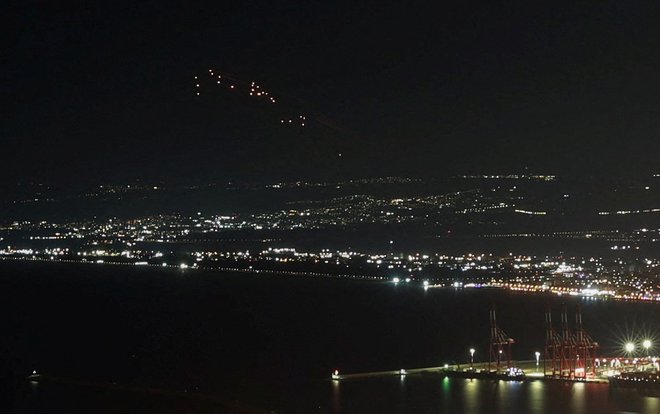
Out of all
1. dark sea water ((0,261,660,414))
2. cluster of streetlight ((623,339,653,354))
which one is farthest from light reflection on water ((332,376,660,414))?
cluster of streetlight ((623,339,653,354))

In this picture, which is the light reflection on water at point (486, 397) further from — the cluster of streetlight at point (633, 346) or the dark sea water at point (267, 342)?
the cluster of streetlight at point (633, 346)

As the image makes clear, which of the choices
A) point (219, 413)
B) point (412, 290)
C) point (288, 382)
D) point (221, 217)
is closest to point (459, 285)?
point (412, 290)

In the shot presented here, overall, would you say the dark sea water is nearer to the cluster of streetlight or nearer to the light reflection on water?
the light reflection on water

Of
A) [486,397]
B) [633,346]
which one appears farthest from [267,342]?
[486,397]

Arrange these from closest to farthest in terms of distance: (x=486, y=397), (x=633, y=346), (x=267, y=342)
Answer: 1. (x=486, y=397)
2. (x=633, y=346)
3. (x=267, y=342)

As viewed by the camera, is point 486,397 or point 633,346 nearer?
point 486,397

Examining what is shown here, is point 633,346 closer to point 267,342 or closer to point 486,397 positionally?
point 486,397

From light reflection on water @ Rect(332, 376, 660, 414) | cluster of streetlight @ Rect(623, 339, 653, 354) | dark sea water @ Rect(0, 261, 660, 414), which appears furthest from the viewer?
cluster of streetlight @ Rect(623, 339, 653, 354)

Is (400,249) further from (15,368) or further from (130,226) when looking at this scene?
(15,368)
